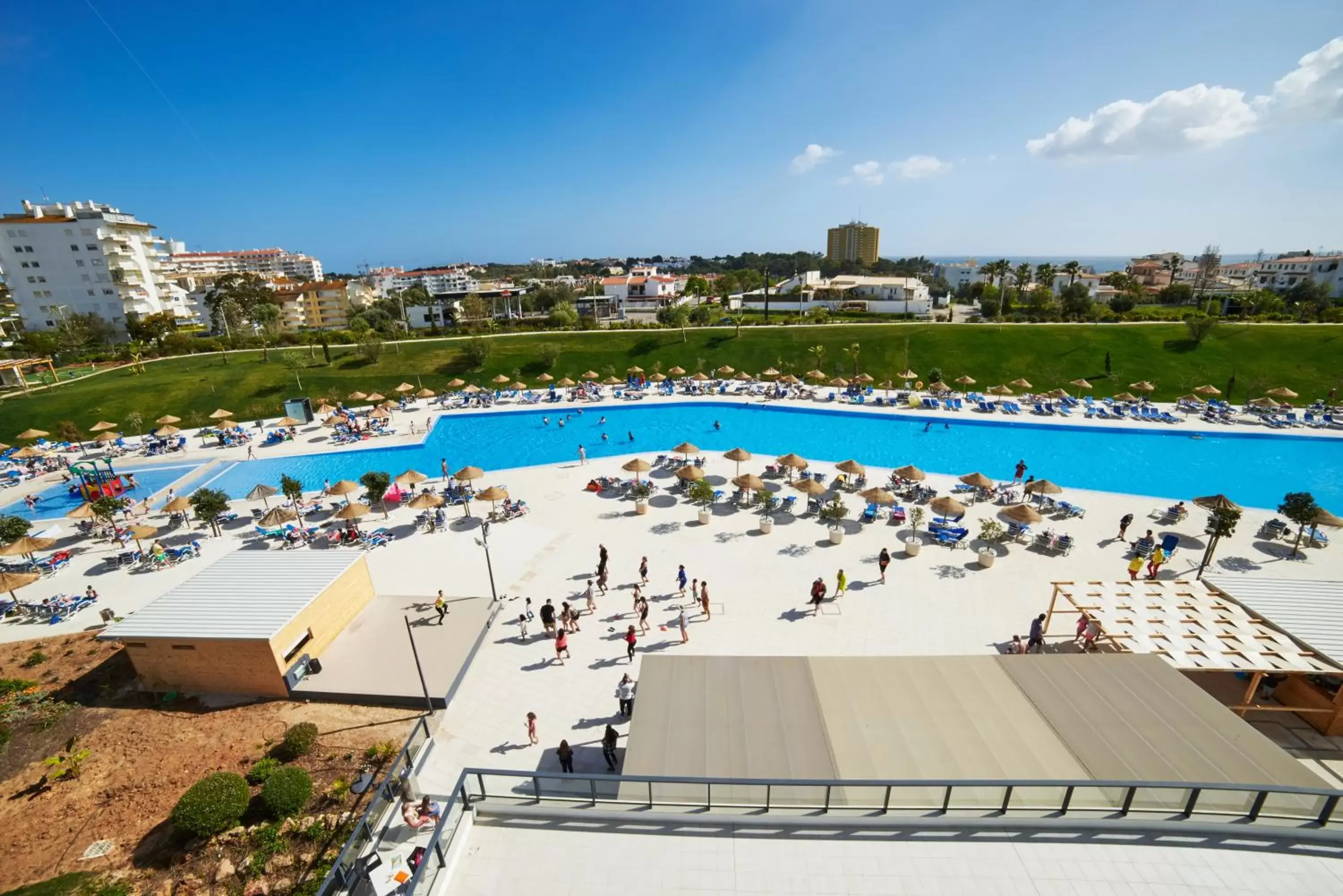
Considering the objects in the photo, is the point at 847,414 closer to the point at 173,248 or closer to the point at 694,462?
the point at 694,462

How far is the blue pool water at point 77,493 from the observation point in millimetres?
→ 27891

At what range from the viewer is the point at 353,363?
53969mm

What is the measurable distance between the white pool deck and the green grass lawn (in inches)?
983

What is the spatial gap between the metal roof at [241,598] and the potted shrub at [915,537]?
19.1 metres

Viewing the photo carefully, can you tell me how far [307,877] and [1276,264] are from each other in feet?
565

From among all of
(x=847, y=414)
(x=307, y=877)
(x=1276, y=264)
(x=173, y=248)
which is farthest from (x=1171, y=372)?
(x=173, y=248)

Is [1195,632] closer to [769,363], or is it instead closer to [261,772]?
[261,772]

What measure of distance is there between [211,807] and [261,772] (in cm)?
125

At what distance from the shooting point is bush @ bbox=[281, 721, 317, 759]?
12555mm

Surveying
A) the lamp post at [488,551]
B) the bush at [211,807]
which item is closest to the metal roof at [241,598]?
the bush at [211,807]

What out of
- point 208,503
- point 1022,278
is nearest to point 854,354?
point 1022,278

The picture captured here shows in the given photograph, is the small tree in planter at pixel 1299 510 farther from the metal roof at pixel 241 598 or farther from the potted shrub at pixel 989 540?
the metal roof at pixel 241 598

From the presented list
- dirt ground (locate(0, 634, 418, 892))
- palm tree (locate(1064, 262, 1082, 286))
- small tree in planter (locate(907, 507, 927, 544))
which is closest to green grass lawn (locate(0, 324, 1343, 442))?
small tree in planter (locate(907, 507, 927, 544))

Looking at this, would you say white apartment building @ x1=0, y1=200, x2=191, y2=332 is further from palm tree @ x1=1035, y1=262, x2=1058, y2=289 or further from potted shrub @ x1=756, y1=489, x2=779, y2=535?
palm tree @ x1=1035, y1=262, x2=1058, y2=289
